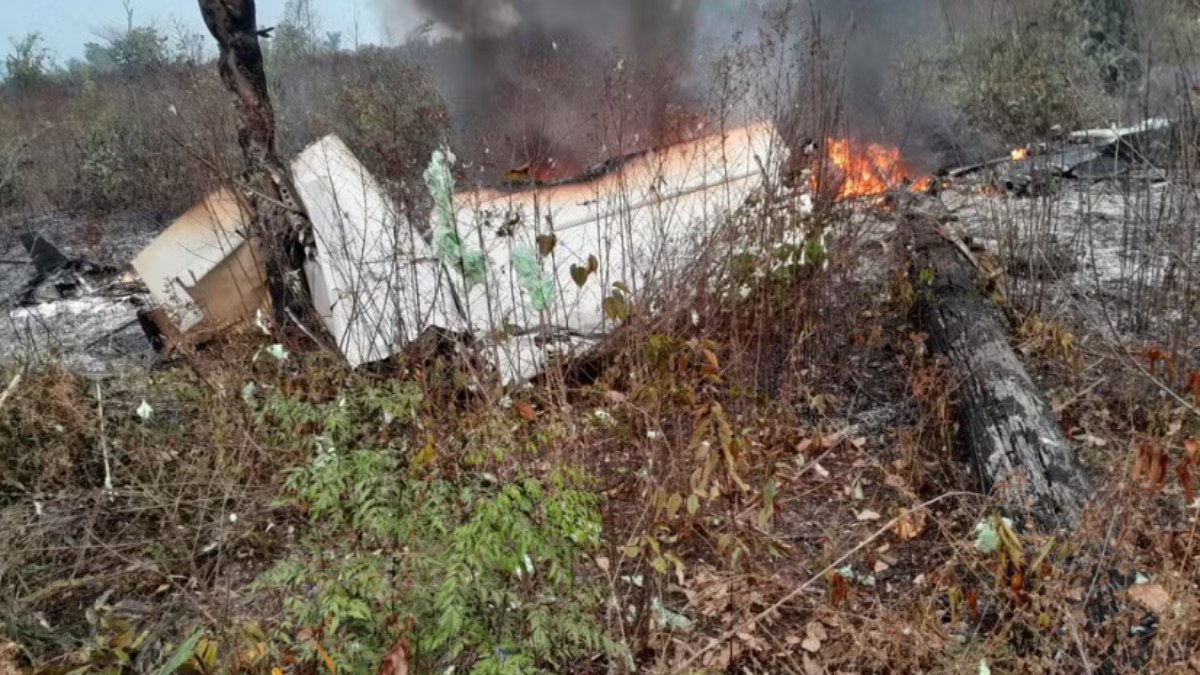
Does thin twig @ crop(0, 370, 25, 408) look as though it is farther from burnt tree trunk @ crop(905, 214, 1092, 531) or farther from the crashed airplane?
burnt tree trunk @ crop(905, 214, 1092, 531)

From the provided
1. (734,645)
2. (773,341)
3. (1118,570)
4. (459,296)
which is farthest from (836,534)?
(459,296)

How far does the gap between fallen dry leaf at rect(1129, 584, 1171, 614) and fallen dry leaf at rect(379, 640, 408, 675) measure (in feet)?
6.48

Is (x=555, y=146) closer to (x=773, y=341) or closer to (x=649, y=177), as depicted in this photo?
(x=649, y=177)

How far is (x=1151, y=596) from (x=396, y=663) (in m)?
2.03

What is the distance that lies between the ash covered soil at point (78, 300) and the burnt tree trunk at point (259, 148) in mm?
1089

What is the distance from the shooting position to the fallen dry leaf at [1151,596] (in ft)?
7.10

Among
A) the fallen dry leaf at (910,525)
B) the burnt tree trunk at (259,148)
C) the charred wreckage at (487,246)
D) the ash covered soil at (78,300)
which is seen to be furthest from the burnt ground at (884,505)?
the burnt tree trunk at (259,148)

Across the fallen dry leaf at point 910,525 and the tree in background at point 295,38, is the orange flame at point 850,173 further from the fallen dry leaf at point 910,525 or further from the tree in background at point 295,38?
the tree in background at point 295,38

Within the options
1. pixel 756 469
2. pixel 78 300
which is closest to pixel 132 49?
pixel 78 300

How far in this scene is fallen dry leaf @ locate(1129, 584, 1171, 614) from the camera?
216cm

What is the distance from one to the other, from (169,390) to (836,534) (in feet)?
10.9

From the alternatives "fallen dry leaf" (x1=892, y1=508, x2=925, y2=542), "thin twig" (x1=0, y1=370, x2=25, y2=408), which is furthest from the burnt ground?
"thin twig" (x1=0, y1=370, x2=25, y2=408)

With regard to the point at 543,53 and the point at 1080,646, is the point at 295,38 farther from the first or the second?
the point at 1080,646

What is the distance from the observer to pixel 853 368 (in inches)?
177
